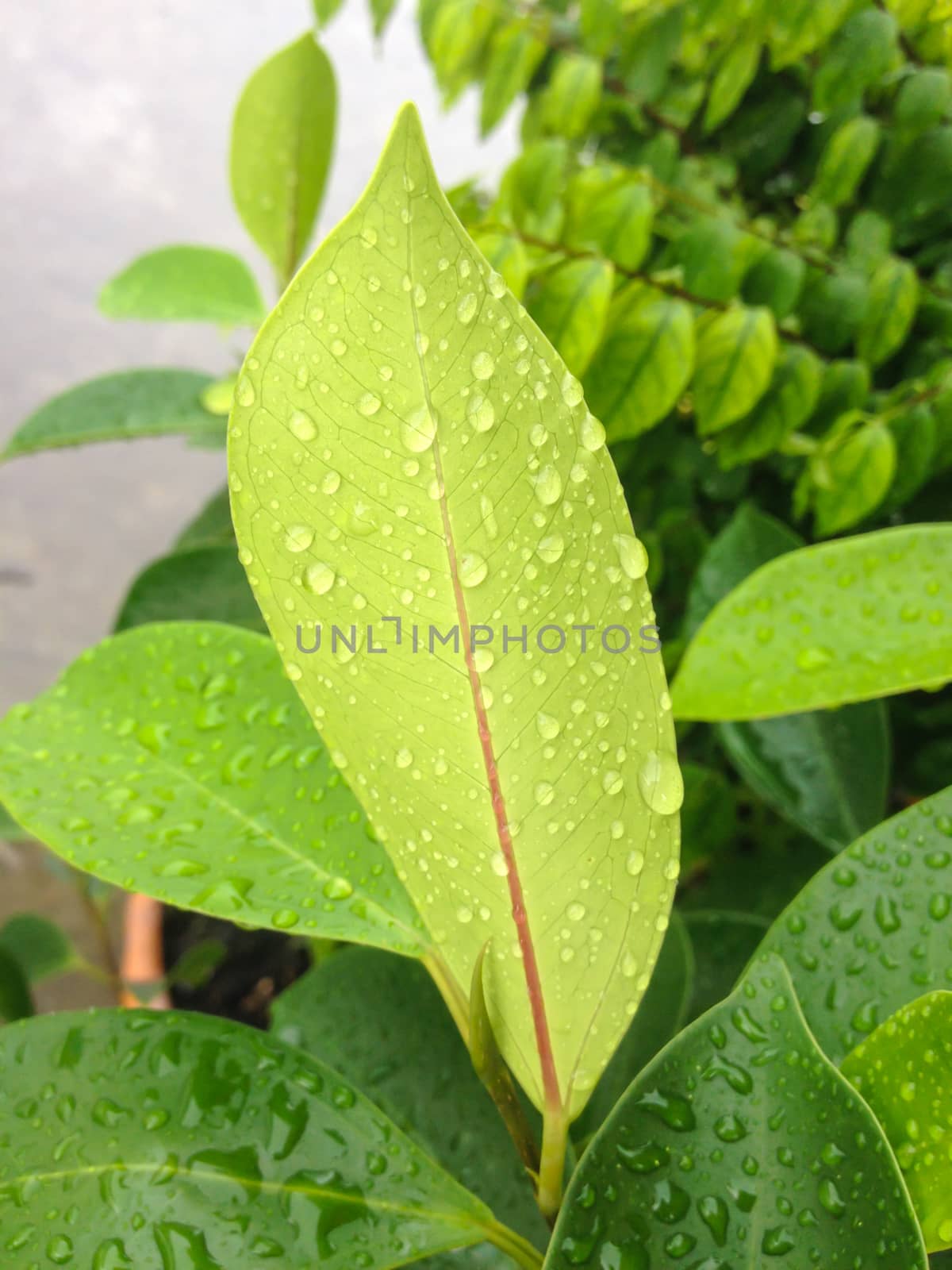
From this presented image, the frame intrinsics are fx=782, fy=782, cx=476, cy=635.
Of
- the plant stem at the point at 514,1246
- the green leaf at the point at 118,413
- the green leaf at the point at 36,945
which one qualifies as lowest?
the green leaf at the point at 36,945

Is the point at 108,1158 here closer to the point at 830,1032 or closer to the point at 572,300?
the point at 830,1032

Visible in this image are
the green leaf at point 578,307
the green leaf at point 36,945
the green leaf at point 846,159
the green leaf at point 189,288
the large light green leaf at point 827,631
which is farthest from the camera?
the green leaf at point 36,945

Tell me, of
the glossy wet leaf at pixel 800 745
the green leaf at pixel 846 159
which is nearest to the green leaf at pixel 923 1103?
the glossy wet leaf at pixel 800 745

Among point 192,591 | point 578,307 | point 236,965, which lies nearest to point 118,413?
point 192,591

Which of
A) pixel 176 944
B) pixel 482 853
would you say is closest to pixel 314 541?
pixel 482 853

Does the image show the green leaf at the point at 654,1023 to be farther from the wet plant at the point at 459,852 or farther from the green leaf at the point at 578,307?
the green leaf at the point at 578,307

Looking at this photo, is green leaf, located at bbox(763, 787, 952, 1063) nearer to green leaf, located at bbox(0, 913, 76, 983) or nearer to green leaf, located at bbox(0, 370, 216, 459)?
green leaf, located at bbox(0, 370, 216, 459)

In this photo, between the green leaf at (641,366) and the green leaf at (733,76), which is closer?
the green leaf at (641,366)
